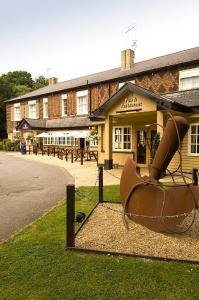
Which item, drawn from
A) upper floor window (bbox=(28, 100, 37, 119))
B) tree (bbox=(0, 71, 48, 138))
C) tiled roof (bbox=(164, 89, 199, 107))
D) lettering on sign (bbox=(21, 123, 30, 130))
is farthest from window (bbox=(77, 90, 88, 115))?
tree (bbox=(0, 71, 48, 138))

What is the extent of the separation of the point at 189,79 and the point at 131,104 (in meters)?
7.97

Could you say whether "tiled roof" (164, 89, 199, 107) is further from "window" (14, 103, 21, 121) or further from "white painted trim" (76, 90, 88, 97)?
"window" (14, 103, 21, 121)

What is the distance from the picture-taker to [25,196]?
973 cm

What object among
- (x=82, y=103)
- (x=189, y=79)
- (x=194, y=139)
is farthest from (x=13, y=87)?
(x=194, y=139)

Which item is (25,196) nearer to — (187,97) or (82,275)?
(82,275)

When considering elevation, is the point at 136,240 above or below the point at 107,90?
below

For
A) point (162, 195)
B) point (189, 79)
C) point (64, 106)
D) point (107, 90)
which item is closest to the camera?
point (162, 195)

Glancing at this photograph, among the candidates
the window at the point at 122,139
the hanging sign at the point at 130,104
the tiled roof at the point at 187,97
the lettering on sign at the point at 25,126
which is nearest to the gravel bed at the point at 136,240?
the hanging sign at the point at 130,104

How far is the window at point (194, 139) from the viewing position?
14203 mm

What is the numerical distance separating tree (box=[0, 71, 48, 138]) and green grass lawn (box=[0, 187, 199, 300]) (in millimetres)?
42272

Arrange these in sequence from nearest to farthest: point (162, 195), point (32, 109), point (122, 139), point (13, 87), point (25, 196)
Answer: point (162, 195)
point (25, 196)
point (122, 139)
point (32, 109)
point (13, 87)

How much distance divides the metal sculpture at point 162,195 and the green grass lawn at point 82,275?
3.96ft

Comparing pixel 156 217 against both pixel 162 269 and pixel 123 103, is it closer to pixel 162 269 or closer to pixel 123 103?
pixel 162 269

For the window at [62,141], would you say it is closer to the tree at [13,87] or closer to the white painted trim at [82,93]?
the white painted trim at [82,93]
